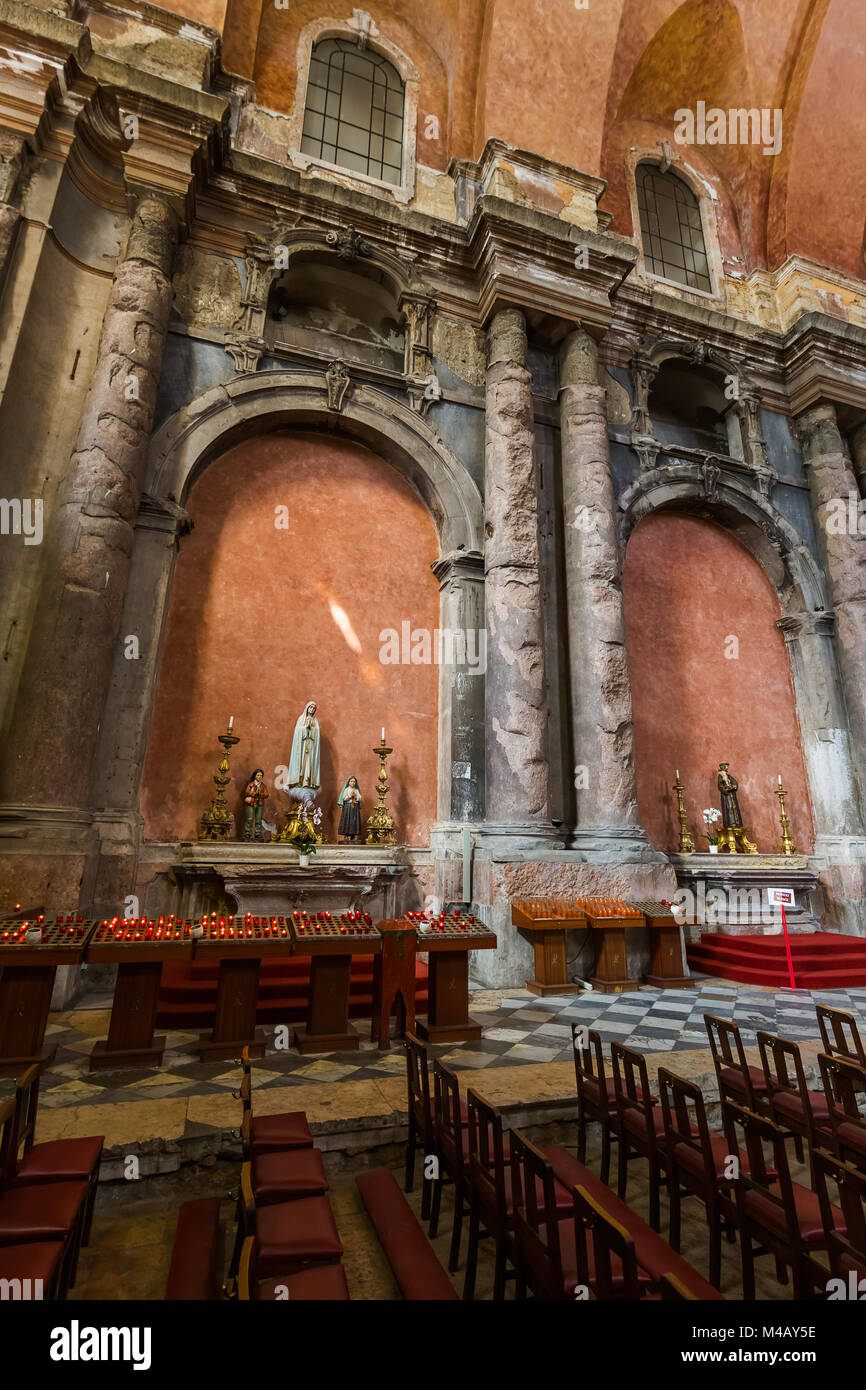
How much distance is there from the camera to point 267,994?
16.7ft

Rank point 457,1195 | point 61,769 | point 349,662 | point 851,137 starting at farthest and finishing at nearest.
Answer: point 851,137 → point 349,662 → point 61,769 → point 457,1195

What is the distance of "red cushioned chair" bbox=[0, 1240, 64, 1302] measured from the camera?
1640mm

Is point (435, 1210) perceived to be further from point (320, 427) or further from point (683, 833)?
point (320, 427)

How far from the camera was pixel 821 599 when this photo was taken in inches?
395

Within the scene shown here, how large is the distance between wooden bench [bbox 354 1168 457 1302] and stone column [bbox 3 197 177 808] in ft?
13.5

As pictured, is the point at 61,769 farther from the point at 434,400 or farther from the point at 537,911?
the point at 434,400

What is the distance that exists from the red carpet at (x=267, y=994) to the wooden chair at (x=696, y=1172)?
2.89 m

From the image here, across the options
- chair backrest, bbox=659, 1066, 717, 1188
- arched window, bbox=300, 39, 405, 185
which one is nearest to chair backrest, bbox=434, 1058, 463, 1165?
chair backrest, bbox=659, 1066, 717, 1188

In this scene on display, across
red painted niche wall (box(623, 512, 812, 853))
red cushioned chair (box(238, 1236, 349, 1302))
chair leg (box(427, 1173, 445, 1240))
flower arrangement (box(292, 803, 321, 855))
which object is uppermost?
red painted niche wall (box(623, 512, 812, 853))

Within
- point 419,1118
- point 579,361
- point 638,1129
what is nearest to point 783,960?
point 638,1129

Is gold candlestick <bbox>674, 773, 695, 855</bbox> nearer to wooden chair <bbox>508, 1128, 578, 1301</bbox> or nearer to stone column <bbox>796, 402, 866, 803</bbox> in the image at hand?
stone column <bbox>796, 402, 866, 803</bbox>

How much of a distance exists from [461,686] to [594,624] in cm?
167

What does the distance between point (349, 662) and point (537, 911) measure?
11.9 ft
